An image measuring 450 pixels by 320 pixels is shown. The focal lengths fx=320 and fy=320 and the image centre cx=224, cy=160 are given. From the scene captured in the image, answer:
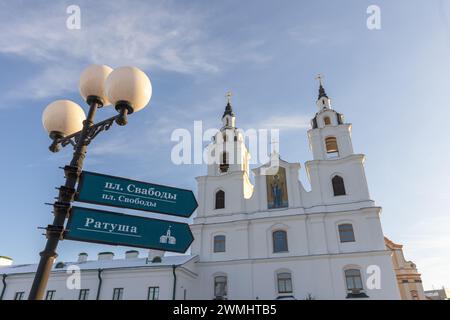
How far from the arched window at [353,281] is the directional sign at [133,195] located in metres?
23.2

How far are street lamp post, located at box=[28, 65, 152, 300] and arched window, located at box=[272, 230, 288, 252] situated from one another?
80.4 feet

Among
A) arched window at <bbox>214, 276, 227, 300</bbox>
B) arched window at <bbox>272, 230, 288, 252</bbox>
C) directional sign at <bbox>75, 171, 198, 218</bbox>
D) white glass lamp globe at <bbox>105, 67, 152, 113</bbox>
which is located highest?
arched window at <bbox>272, 230, 288, 252</bbox>

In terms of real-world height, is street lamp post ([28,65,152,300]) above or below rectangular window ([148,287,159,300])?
below

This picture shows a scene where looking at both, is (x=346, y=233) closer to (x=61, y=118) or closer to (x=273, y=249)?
(x=273, y=249)

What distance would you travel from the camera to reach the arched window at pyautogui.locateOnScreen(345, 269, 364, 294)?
942 inches

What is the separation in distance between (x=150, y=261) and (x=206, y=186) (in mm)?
8868

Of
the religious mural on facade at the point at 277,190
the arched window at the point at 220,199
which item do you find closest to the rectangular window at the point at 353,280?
the religious mural on facade at the point at 277,190

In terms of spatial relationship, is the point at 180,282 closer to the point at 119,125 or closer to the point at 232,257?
the point at 232,257

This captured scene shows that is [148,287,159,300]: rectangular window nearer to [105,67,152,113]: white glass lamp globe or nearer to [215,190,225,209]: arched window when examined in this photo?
[215,190,225,209]: arched window

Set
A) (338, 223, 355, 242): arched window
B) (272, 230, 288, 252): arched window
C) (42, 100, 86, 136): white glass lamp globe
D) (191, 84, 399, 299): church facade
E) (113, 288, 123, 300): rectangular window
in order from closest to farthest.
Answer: (42, 100, 86, 136): white glass lamp globe, (191, 84, 399, 299): church facade, (113, 288, 123, 300): rectangular window, (338, 223, 355, 242): arched window, (272, 230, 288, 252): arched window

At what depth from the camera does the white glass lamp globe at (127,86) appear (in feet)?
15.8

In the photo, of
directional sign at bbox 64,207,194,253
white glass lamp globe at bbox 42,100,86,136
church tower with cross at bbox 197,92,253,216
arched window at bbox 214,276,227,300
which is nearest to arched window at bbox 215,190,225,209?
church tower with cross at bbox 197,92,253,216

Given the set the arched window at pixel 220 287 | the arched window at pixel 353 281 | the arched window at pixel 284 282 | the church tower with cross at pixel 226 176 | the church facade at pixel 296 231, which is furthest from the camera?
the church tower with cross at pixel 226 176

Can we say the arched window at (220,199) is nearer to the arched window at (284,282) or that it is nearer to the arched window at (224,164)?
the arched window at (224,164)
